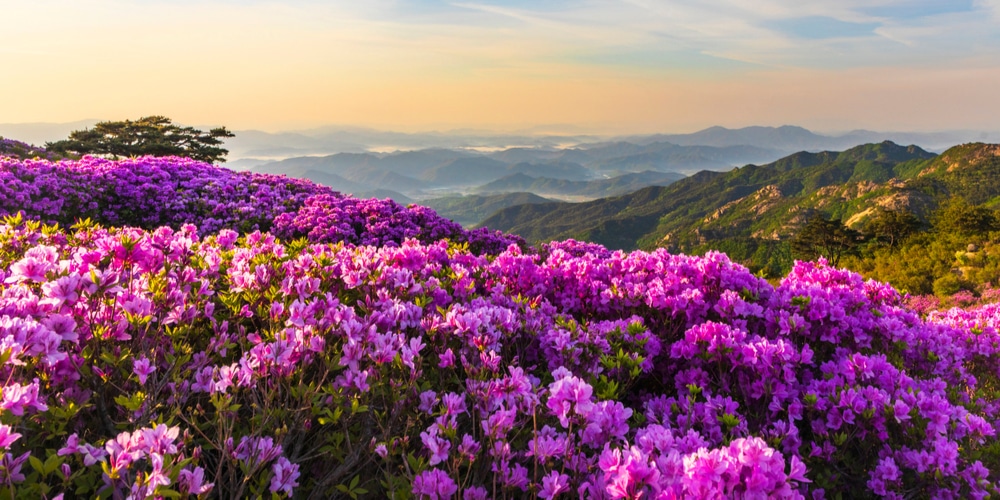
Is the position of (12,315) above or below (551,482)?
above

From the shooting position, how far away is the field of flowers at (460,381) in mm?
2422

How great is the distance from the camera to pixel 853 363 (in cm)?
447

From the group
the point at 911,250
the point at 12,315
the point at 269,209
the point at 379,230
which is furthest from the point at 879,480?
the point at 911,250

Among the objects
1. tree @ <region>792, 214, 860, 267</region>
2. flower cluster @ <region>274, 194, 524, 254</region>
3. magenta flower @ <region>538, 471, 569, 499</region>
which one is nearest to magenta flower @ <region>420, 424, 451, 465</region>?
magenta flower @ <region>538, 471, 569, 499</region>

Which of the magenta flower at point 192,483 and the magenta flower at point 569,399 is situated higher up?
the magenta flower at point 569,399

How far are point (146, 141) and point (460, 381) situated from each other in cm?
5735

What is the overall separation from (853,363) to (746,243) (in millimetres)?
177628

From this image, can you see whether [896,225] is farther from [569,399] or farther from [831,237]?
[569,399]

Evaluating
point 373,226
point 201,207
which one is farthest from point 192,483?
point 201,207

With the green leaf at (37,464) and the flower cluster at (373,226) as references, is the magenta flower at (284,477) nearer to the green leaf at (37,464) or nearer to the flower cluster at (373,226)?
the green leaf at (37,464)

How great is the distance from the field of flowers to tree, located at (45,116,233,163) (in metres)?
49.6

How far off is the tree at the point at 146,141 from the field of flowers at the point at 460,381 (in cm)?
4959

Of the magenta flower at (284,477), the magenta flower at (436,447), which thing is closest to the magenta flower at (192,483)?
the magenta flower at (284,477)

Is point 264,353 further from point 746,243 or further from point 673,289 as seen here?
point 746,243
